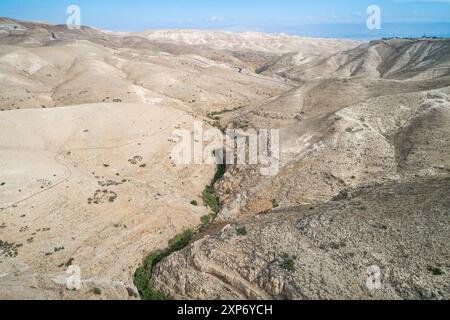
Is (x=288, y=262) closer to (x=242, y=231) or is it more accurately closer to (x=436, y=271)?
(x=242, y=231)

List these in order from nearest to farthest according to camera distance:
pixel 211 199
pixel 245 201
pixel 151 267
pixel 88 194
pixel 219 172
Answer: pixel 151 267 < pixel 88 194 < pixel 245 201 < pixel 211 199 < pixel 219 172

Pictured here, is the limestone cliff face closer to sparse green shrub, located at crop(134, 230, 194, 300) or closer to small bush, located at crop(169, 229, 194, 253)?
sparse green shrub, located at crop(134, 230, 194, 300)

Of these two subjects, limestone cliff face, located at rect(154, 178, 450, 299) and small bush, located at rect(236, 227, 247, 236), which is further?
small bush, located at rect(236, 227, 247, 236)

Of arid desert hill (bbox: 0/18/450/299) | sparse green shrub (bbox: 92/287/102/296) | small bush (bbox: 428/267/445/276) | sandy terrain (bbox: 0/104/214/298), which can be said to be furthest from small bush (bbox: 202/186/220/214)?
small bush (bbox: 428/267/445/276)

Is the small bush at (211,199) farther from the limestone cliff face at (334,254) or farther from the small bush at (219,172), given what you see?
the limestone cliff face at (334,254)

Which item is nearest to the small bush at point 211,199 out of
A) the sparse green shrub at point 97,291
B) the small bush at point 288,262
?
the small bush at point 288,262

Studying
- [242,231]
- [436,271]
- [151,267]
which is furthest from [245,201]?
[436,271]

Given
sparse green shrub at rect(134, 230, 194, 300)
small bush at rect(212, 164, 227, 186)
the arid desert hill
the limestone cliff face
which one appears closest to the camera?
the limestone cliff face

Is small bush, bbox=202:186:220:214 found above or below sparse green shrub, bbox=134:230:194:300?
above
